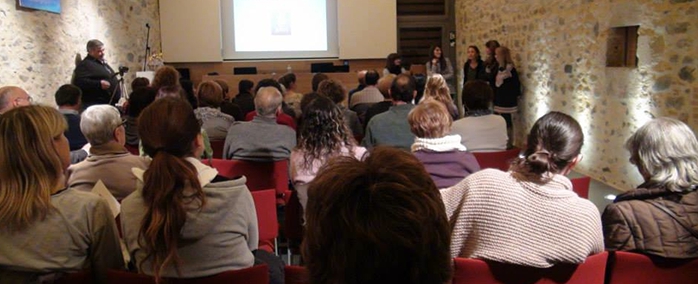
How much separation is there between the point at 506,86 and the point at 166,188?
6711mm

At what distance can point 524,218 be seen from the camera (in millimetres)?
1953

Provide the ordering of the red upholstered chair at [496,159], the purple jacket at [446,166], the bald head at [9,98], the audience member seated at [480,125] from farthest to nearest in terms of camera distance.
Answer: the audience member seated at [480,125]
the bald head at [9,98]
the red upholstered chair at [496,159]
the purple jacket at [446,166]

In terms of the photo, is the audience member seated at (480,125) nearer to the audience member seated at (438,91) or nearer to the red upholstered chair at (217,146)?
the audience member seated at (438,91)

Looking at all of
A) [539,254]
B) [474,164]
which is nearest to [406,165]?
[539,254]

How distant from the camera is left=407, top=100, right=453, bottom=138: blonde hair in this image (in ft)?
9.99

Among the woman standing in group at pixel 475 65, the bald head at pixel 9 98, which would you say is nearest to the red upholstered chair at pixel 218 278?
the bald head at pixel 9 98

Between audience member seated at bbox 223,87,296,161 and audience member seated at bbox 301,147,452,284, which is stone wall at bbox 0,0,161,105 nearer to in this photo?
audience member seated at bbox 223,87,296,161

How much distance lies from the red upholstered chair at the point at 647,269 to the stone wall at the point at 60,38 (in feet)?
19.3

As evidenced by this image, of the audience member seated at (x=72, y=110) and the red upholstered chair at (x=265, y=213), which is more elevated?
the audience member seated at (x=72, y=110)

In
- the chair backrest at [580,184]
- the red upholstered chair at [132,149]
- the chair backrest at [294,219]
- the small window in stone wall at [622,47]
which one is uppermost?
the small window in stone wall at [622,47]

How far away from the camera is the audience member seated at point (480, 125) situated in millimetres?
4152

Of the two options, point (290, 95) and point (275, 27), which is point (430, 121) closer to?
point (290, 95)

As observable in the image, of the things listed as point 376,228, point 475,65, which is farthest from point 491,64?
point 376,228

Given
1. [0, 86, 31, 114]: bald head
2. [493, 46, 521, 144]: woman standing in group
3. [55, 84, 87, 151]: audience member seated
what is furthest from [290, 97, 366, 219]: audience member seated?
[493, 46, 521, 144]: woman standing in group
